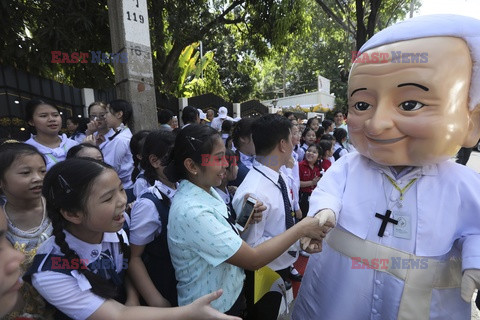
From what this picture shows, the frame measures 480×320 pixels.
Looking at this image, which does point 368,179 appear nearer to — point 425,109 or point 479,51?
point 425,109

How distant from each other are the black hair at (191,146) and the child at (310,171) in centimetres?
250

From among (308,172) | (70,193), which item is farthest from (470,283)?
(308,172)

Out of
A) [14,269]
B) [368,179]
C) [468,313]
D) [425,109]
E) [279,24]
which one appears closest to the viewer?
[14,269]

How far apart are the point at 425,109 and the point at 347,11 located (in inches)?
308

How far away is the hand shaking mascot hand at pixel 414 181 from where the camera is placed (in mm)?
1286

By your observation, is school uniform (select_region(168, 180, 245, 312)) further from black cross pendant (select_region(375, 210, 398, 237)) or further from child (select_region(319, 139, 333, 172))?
child (select_region(319, 139, 333, 172))

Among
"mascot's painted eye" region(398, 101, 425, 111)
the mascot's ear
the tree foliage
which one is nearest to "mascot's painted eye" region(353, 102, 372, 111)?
"mascot's painted eye" region(398, 101, 425, 111)

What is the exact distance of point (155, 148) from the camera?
6.42ft

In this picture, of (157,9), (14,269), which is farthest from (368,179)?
(157,9)

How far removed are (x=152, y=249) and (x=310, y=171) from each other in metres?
2.73

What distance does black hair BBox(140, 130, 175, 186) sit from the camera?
6.38 feet

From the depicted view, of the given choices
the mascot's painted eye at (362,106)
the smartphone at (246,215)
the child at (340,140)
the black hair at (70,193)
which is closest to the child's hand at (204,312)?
the black hair at (70,193)

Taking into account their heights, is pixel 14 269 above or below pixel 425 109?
below

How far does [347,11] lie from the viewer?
7.82m
